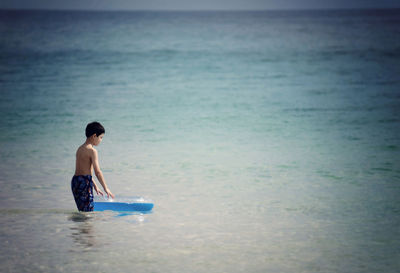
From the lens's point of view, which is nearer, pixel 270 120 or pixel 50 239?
pixel 50 239

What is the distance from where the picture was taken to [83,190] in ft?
18.5

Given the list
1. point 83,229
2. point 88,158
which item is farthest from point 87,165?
point 83,229

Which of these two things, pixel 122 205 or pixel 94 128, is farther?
pixel 122 205

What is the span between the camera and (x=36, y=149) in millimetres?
10031

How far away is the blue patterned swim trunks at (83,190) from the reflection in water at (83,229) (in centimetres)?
13

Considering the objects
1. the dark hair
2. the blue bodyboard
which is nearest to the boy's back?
the dark hair

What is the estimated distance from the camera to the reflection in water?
5.21 meters

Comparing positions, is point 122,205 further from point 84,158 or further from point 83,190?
point 84,158

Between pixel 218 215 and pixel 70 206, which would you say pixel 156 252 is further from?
pixel 70 206

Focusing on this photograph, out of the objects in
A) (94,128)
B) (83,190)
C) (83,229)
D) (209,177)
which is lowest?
(83,229)

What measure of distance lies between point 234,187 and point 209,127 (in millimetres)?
5639

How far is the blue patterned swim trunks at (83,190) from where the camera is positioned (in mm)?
5570

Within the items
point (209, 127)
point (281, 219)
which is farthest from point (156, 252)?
point (209, 127)

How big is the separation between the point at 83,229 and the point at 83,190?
38cm
